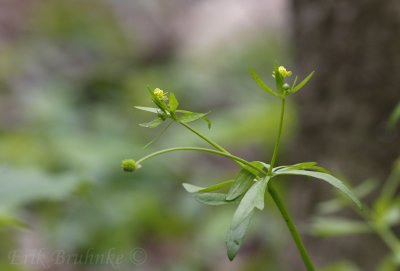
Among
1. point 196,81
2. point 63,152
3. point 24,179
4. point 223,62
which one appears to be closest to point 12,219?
point 24,179

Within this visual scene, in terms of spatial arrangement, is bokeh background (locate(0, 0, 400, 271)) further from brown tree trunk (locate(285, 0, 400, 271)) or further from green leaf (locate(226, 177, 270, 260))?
green leaf (locate(226, 177, 270, 260))

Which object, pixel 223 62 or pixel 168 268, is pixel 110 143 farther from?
pixel 223 62

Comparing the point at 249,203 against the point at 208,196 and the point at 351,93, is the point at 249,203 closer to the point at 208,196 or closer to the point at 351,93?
the point at 208,196

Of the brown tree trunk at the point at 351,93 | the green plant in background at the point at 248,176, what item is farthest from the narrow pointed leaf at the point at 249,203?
the brown tree trunk at the point at 351,93

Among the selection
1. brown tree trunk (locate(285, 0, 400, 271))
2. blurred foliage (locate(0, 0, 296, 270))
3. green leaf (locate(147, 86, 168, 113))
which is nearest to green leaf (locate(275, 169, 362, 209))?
green leaf (locate(147, 86, 168, 113))

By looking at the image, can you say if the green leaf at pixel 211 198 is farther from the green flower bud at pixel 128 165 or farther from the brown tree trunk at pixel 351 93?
the brown tree trunk at pixel 351 93

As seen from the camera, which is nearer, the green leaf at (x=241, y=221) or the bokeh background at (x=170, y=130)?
the green leaf at (x=241, y=221)

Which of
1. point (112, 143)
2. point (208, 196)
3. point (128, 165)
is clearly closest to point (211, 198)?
point (208, 196)
